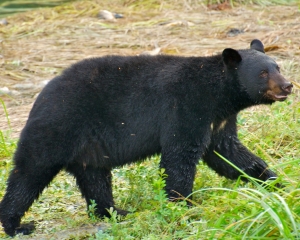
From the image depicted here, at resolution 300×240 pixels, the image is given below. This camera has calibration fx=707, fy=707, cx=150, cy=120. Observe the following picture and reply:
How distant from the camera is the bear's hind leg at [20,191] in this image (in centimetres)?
654

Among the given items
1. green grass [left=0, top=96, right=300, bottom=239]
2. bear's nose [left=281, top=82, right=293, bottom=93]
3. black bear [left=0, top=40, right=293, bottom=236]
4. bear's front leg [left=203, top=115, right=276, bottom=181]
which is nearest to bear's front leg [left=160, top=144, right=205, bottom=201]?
black bear [left=0, top=40, right=293, bottom=236]

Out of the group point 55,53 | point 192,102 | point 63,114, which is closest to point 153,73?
point 192,102

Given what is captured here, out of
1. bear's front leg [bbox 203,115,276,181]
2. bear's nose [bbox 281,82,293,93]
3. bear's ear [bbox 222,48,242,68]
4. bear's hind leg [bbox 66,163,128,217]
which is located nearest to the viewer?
bear's nose [bbox 281,82,293,93]

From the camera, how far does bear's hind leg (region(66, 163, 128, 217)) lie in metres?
6.95

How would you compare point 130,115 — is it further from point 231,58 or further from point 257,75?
point 257,75

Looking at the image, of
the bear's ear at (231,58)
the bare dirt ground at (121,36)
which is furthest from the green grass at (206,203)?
the bare dirt ground at (121,36)

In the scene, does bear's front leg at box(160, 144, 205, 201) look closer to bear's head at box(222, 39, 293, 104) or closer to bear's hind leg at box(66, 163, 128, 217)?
bear's hind leg at box(66, 163, 128, 217)

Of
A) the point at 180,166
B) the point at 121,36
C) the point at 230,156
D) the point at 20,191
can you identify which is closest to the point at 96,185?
the point at 20,191

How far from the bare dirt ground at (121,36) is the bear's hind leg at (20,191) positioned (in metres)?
3.27

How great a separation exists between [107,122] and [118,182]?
1.40 metres

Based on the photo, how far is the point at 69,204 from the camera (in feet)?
24.8

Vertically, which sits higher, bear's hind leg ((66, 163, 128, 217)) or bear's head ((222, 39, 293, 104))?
bear's head ((222, 39, 293, 104))

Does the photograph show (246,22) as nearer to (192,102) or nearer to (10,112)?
(10,112)

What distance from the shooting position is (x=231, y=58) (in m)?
6.84
